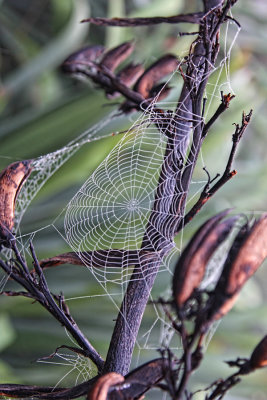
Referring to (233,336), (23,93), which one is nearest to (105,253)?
(233,336)

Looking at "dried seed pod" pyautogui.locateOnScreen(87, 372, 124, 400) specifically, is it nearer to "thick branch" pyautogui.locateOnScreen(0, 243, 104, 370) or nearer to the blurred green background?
"thick branch" pyautogui.locateOnScreen(0, 243, 104, 370)

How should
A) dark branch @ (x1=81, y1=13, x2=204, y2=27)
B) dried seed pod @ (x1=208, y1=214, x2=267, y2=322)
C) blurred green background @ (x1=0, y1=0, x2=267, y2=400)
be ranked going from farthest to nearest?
blurred green background @ (x1=0, y1=0, x2=267, y2=400) < dark branch @ (x1=81, y1=13, x2=204, y2=27) < dried seed pod @ (x1=208, y1=214, x2=267, y2=322)

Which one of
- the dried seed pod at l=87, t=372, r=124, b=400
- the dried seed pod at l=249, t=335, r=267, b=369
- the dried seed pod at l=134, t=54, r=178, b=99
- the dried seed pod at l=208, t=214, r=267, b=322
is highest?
the dried seed pod at l=134, t=54, r=178, b=99

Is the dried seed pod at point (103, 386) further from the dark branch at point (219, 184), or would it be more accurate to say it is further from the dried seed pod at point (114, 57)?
the dried seed pod at point (114, 57)

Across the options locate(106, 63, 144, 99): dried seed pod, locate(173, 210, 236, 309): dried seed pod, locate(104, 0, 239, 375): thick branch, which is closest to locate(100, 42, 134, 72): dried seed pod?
locate(106, 63, 144, 99): dried seed pod

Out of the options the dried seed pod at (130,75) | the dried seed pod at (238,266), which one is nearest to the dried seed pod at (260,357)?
the dried seed pod at (238,266)

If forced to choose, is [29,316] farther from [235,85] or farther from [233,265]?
[233,265]

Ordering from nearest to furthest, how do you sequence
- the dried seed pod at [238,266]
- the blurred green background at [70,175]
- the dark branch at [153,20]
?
1. the dried seed pod at [238,266]
2. the dark branch at [153,20]
3. the blurred green background at [70,175]
